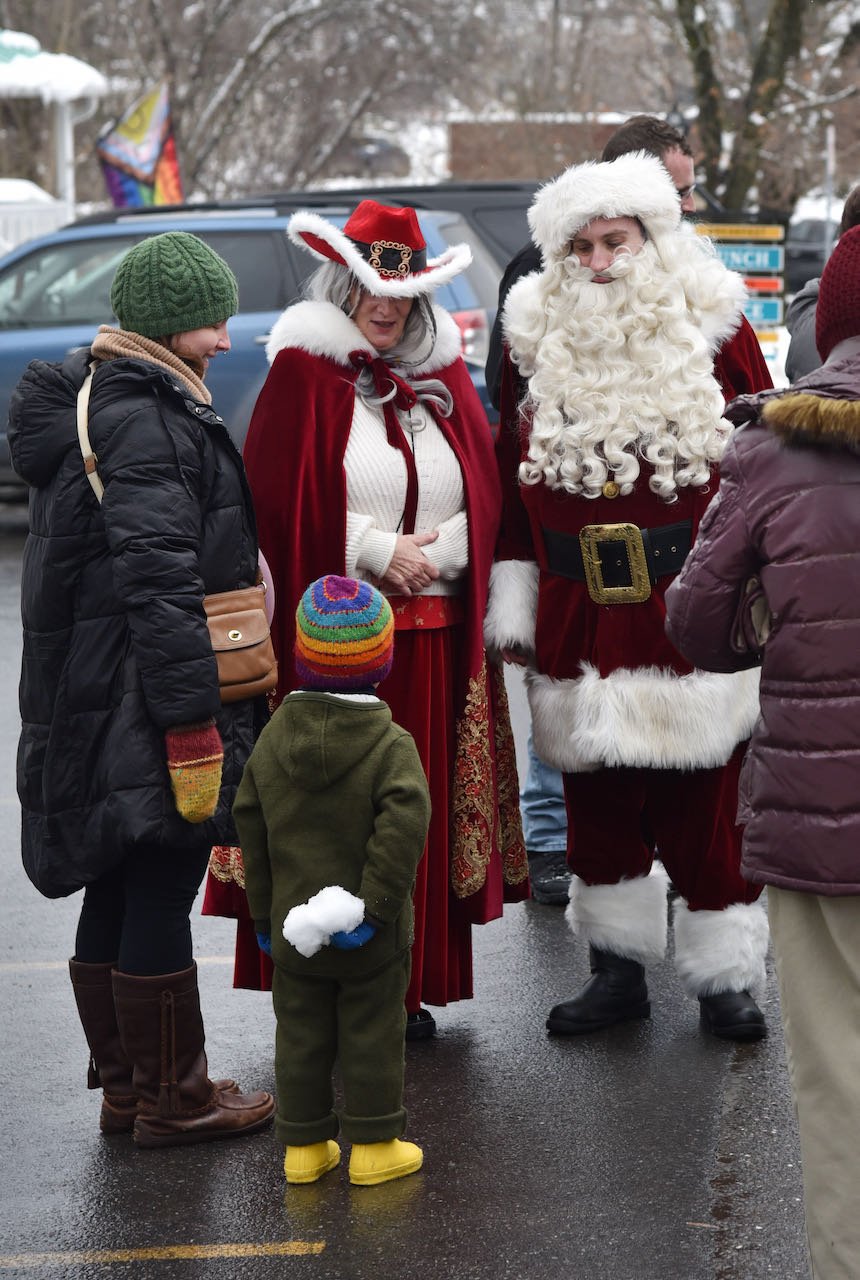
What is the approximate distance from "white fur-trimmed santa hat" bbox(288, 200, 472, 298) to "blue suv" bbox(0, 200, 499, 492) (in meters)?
6.90

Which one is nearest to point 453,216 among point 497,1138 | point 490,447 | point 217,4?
point 490,447

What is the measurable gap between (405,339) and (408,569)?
573mm

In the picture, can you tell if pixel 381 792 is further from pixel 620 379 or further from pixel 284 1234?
pixel 620 379

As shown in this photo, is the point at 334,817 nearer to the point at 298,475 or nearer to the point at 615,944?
the point at 298,475

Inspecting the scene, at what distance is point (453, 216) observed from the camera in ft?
39.7

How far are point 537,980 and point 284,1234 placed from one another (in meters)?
1.53

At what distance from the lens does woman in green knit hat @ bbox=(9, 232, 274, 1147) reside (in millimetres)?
3643

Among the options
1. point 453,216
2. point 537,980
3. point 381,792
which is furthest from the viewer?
point 453,216

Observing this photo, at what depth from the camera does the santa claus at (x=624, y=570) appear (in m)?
4.23

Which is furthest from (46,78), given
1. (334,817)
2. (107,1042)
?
(334,817)

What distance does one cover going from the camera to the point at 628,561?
169 inches

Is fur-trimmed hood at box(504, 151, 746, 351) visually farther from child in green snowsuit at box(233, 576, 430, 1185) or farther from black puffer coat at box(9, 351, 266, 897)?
child in green snowsuit at box(233, 576, 430, 1185)

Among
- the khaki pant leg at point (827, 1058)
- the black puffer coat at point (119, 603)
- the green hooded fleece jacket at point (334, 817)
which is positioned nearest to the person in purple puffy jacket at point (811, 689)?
the khaki pant leg at point (827, 1058)

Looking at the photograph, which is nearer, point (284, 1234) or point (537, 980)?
point (284, 1234)
